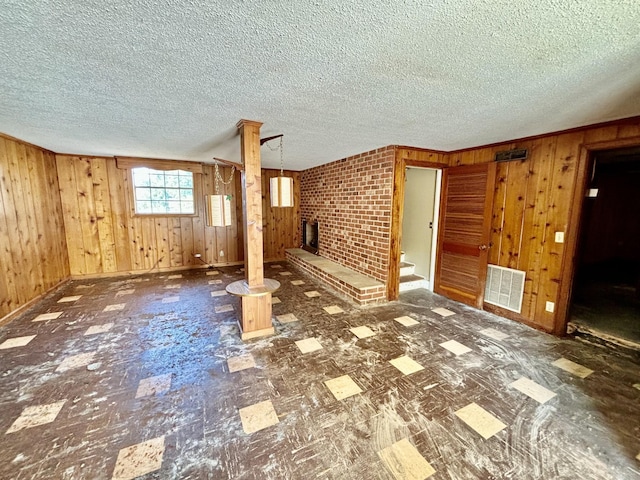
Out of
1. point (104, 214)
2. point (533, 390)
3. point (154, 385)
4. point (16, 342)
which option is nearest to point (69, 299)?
point (16, 342)

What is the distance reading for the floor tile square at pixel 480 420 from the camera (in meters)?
1.55

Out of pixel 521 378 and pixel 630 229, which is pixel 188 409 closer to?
pixel 521 378

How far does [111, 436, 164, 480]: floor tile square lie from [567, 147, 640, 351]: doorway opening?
3888mm

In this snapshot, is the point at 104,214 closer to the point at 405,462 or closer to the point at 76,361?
the point at 76,361

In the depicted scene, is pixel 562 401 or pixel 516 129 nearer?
pixel 562 401

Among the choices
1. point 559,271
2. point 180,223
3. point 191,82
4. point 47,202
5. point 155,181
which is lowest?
point 559,271

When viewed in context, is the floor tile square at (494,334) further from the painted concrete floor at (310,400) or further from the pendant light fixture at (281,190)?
the pendant light fixture at (281,190)

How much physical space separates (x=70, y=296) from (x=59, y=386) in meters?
2.45

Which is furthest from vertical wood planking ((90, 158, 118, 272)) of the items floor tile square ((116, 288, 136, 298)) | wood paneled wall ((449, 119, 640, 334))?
wood paneled wall ((449, 119, 640, 334))

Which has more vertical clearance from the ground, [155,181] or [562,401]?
[155,181]

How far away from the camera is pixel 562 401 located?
5.92 ft

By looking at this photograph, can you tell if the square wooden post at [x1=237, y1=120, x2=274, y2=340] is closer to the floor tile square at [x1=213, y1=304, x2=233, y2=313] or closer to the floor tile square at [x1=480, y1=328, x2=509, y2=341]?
the floor tile square at [x1=213, y1=304, x2=233, y2=313]

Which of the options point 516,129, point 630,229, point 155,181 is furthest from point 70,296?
point 630,229

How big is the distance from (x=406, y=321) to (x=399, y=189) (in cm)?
170
